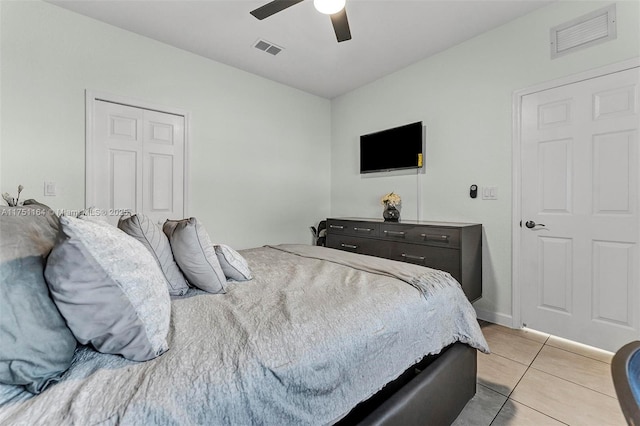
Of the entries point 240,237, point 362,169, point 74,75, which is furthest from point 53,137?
point 362,169

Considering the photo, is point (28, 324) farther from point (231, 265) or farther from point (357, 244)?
point (357, 244)

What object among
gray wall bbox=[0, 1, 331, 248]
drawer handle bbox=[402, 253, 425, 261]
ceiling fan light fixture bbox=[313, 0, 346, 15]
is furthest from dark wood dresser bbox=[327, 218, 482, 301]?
ceiling fan light fixture bbox=[313, 0, 346, 15]

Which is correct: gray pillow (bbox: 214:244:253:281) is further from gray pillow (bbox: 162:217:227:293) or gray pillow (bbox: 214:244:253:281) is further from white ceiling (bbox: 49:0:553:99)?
white ceiling (bbox: 49:0:553:99)

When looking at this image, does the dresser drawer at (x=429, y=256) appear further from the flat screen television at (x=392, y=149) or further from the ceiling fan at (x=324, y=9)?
the ceiling fan at (x=324, y=9)

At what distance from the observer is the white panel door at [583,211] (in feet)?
6.84

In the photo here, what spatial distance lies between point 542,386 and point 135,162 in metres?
3.68

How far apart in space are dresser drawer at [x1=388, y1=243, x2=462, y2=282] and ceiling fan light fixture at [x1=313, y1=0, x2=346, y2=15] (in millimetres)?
2055

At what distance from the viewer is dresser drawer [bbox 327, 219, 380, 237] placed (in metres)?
3.22

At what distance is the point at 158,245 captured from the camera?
1277mm

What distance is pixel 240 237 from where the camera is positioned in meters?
3.54

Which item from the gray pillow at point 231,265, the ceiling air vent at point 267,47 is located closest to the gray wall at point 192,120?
the ceiling air vent at point 267,47

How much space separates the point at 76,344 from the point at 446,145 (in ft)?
10.7

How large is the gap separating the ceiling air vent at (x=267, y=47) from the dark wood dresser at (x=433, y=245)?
2060 millimetres

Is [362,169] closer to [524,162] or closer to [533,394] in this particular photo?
[524,162]
